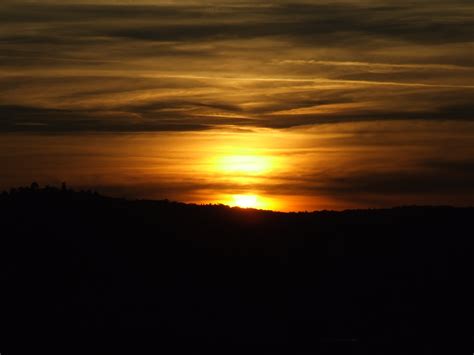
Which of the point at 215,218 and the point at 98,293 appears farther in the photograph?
the point at 215,218

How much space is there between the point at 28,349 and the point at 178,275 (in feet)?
25.1

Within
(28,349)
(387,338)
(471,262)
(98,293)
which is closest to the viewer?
(28,349)

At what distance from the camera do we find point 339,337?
32.9 meters

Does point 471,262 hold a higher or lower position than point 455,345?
higher

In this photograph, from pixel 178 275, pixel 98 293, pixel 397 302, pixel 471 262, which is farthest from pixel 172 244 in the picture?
pixel 471 262

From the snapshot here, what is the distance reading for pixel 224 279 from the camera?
3772cm

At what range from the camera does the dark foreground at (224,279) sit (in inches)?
1278

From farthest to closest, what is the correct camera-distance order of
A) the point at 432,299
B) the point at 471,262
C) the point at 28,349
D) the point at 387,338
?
the point at 471,262
the point at 432,299
the point at 387,338
the point at 28,349

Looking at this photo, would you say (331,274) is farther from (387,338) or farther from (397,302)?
(387,338)

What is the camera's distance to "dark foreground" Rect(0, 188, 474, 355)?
107 ft

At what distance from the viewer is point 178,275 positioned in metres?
37.4

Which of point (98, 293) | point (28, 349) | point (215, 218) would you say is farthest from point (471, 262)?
point (28, 349)

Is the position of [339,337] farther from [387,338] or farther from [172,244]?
[172,244]

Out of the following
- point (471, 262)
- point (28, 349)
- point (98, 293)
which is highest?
point (471, 262)
